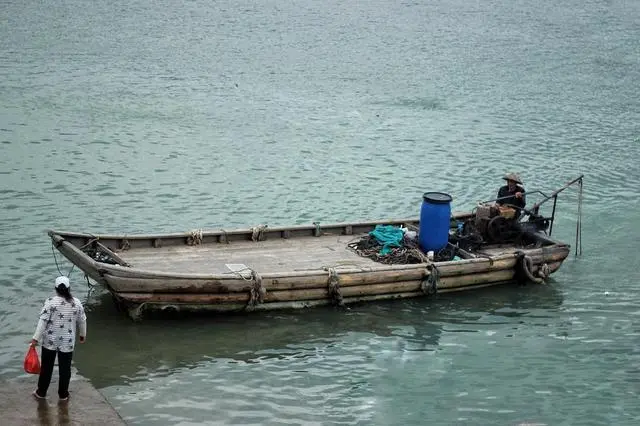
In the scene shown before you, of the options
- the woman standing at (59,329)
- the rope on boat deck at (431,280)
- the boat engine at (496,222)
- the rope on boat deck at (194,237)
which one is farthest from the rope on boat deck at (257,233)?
the woman standing at (59,329)

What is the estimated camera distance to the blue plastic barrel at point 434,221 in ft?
55.6

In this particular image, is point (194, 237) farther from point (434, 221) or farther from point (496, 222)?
point (496, 222)

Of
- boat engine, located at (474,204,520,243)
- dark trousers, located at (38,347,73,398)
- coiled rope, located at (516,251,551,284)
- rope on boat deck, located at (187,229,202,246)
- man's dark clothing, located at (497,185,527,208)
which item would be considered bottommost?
dark trousers, located at (38,347,73,398)

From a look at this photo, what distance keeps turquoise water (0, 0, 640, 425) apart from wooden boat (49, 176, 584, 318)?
0.41m

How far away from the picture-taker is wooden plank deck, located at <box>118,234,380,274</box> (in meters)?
15.9

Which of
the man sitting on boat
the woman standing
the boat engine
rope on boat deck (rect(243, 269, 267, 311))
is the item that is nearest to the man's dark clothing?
the man sitting on boat

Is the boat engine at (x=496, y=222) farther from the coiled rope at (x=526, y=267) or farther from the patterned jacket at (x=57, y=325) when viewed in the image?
the patterned jacket at (x=57, y=325)

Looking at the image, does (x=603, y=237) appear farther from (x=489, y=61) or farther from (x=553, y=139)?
(x=489, y=61)

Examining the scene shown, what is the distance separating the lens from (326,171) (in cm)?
2548

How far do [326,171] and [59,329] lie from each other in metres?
14.5

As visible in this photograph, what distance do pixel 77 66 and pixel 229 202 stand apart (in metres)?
15.1

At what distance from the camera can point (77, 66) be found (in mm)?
35062

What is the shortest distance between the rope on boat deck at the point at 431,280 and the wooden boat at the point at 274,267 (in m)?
0.02

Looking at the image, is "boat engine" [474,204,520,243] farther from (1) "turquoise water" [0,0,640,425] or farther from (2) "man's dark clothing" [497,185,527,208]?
(1) "turquoise water" [0,0,640,425]
